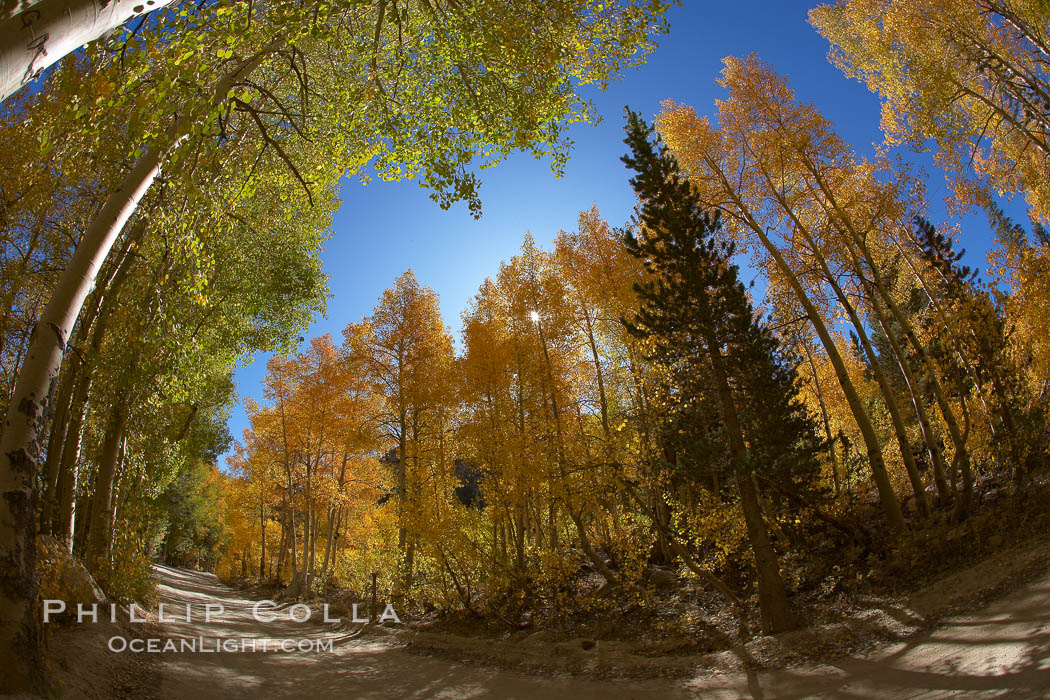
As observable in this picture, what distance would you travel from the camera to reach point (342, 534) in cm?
2661

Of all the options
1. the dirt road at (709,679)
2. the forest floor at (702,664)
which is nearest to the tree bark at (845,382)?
the forest floor at (702,664)

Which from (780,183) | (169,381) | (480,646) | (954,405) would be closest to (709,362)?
(780,183)

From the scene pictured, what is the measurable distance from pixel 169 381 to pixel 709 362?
898cm

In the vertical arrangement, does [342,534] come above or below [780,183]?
below

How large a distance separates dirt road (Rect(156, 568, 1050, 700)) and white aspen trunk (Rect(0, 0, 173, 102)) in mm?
6617

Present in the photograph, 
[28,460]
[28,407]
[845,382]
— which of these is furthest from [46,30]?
[845,382]

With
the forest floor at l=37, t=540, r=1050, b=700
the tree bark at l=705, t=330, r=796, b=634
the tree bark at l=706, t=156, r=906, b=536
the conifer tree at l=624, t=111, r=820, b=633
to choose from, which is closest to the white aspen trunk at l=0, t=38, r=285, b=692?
the forest floor at l=37, t=540, r=1050, b=700

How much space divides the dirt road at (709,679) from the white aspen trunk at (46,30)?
6617 mm

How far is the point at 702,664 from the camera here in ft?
24.4

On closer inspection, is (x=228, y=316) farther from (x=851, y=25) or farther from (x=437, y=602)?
(x=851, y=25)

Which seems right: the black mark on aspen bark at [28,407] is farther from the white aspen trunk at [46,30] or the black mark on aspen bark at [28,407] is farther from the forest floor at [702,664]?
the forest floor at [702,664]

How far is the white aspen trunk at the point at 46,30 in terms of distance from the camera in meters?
1.95

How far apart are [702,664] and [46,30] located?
980cm

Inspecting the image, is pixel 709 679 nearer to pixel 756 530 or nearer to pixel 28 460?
pixel 756 530
